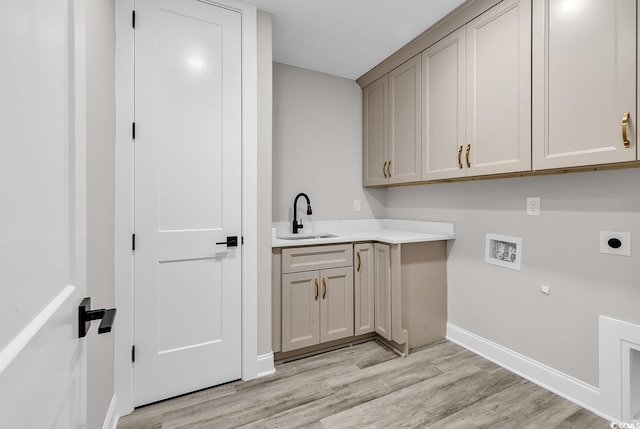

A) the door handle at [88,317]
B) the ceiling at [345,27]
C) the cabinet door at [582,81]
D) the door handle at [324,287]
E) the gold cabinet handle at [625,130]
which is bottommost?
the door handle at [324,287]

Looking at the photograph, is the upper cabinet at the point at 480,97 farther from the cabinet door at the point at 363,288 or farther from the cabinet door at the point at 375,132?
the cabinet door at the point at 363,288

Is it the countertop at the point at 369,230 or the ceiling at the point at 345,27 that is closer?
the ceiling at the point at 345,27

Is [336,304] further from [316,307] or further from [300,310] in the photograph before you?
[300,310]

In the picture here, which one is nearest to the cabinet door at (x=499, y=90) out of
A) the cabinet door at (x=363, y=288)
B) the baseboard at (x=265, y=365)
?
the cabinet door at (x=363, y=288)

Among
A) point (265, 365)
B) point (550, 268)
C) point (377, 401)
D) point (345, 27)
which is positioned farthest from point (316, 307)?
point (345, 27)

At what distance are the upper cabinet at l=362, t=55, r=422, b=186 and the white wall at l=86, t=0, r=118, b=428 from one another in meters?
2.17

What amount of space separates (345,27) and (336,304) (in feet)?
7.24

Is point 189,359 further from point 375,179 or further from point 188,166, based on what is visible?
point 375,179

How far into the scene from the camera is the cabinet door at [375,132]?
291cm

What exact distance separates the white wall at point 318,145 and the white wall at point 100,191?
1.40 m

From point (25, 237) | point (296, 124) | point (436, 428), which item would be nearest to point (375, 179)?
point (296, 124)

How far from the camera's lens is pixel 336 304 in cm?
245

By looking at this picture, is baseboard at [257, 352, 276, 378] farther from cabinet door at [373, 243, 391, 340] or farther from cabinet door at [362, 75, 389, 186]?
cabinet door at [362, 75, 389, 186]

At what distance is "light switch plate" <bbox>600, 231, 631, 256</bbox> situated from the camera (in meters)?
1.57
